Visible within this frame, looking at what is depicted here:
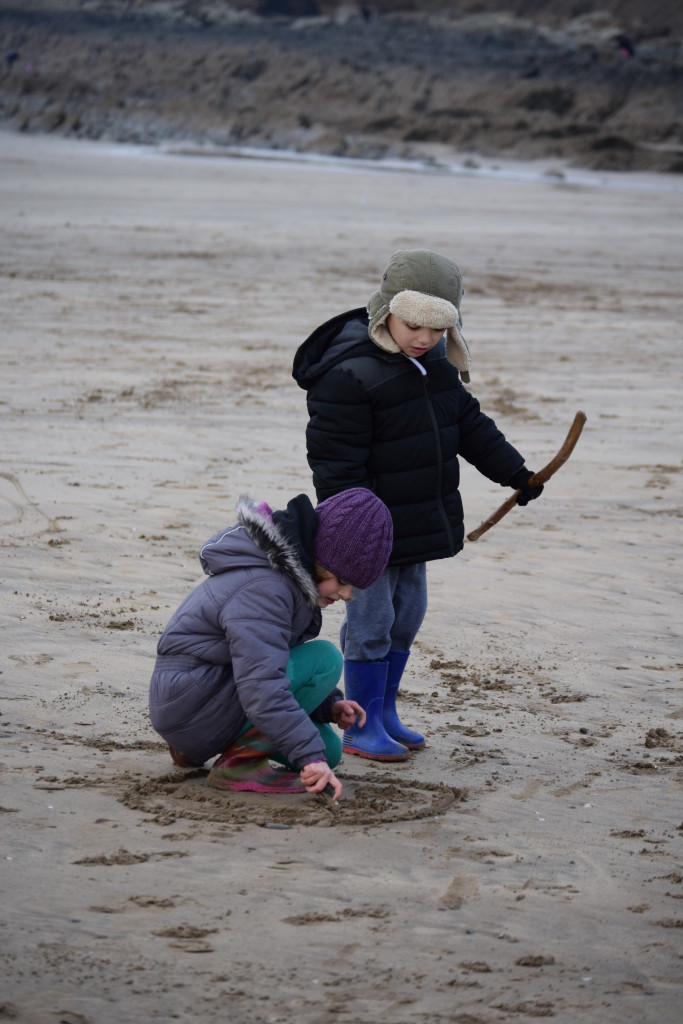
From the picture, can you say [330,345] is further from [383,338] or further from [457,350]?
[457,350]

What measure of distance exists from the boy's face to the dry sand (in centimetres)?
120

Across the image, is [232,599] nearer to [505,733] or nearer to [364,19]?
[505,733]

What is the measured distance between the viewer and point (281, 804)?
3467mm

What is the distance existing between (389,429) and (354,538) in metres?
0.56

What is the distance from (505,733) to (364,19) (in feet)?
216

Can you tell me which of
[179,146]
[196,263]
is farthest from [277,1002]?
[179,146]

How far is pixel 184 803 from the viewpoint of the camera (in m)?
3.40

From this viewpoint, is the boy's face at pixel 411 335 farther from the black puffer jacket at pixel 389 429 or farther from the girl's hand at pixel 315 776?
the girl's hand at pixel 315 776

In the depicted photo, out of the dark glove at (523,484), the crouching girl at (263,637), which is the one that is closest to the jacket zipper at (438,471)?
the dark glove at (523,484)

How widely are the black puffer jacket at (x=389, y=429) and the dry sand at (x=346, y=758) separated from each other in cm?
71

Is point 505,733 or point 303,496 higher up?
point 303,496

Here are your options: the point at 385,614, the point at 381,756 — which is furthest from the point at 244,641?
the point at 381,756

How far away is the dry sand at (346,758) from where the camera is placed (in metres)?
2.71

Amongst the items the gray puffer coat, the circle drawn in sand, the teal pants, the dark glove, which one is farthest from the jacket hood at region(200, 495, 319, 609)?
the dark glove
